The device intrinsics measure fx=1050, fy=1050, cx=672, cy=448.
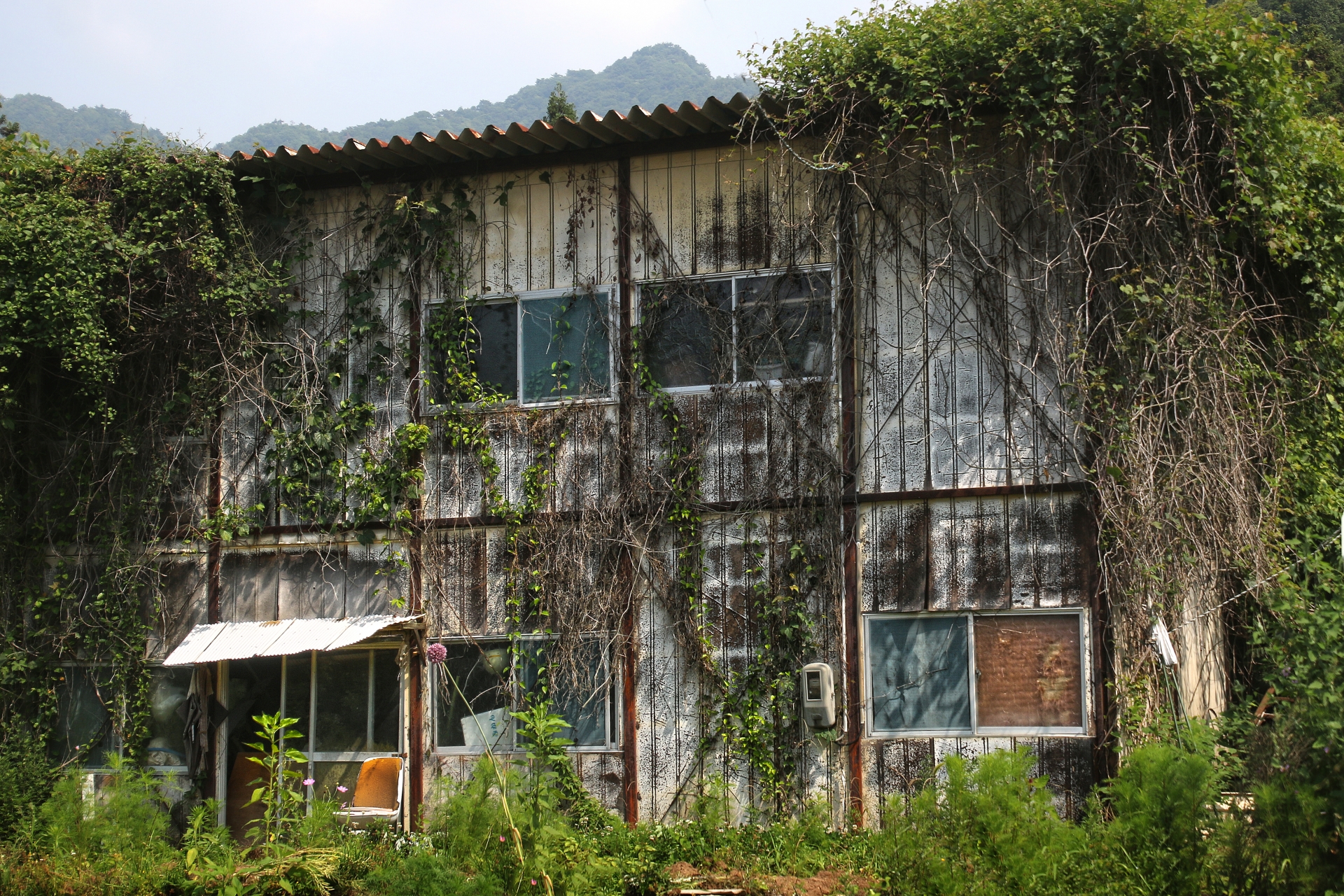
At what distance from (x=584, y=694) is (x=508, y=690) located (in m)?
0.62

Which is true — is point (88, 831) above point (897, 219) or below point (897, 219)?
below

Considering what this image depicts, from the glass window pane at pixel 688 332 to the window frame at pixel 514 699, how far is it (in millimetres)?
2198

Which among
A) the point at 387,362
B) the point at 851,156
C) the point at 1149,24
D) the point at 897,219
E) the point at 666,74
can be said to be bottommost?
the point at 387,362

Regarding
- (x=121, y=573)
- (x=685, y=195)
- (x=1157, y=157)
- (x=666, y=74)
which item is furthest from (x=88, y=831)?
(x=666, y=74)

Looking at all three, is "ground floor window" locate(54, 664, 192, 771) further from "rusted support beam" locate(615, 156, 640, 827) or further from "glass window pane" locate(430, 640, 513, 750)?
"rusted support beam" locate(615, 156, 640, 827)

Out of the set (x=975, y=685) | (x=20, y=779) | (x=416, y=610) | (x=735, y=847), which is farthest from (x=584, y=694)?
(x=20, y=779)

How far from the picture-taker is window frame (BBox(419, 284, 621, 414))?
8570 mm

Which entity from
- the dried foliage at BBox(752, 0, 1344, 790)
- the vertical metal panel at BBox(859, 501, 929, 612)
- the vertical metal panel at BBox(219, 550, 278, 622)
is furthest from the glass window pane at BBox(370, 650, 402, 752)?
the dried foliage at BBox(752, 0, 1344, 790)

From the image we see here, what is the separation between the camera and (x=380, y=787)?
330 inches

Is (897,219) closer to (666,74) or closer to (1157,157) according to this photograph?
(1157,157)

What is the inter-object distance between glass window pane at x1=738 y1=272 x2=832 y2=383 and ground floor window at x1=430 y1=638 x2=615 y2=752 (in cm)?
255

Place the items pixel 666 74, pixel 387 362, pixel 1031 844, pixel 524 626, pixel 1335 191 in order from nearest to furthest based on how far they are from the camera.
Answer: pixel 1031 844 → pixel 1335 191 → pixel 524 626 → pixel 387 362 → pixel 666 74

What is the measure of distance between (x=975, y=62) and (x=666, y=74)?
4903 inches

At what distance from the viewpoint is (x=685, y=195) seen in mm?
8547
